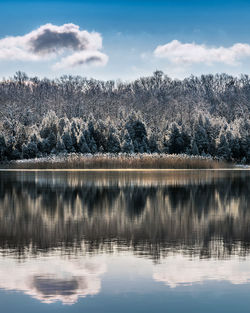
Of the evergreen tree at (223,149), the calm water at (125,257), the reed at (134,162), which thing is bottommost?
the calm water at (125,257)

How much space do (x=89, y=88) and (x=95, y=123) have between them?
9380 centimetres

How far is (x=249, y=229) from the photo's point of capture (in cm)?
1388

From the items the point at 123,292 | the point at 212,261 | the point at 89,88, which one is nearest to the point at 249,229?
the point at 212,261

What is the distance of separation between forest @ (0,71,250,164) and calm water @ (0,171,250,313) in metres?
52.3

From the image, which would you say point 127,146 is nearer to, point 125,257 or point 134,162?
point 134,162

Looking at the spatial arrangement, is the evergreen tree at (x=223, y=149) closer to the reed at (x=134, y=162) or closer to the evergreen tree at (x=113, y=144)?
the evergreen tree at (x=113, y=144)

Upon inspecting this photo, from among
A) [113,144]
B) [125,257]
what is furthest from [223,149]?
[125,257]

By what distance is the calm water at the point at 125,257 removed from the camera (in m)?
7.53

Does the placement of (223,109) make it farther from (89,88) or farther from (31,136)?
(31,136)

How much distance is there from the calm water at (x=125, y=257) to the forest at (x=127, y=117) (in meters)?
52.3

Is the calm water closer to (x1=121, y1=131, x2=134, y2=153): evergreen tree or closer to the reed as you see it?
the reed

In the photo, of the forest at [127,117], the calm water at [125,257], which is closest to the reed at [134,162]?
the forest at [127,117]

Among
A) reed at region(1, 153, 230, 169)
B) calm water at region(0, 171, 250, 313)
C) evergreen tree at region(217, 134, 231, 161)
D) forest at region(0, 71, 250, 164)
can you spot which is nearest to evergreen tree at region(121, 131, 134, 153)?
forest at region(0, 71, 250, 164)

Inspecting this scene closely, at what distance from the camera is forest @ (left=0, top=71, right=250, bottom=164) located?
7175 cm
